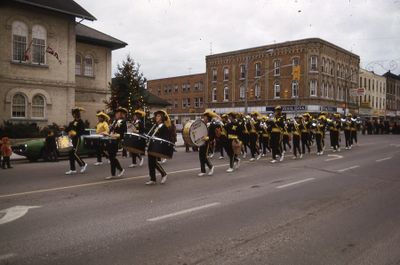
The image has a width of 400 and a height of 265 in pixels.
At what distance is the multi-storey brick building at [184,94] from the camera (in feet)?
229

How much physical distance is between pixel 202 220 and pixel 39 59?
23.5 meters

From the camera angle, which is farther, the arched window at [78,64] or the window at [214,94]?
the window at [214,94]

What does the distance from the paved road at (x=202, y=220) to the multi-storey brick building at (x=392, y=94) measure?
3071 inches

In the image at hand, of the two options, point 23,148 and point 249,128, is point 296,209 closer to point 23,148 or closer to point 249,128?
point 249,128

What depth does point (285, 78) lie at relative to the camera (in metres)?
55.7

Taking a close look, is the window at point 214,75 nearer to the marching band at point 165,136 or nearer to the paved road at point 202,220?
the marching band at point 165,136

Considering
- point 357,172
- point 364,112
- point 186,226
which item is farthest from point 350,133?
point 364,112

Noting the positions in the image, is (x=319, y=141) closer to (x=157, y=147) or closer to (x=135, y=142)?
(x=157, y=147)

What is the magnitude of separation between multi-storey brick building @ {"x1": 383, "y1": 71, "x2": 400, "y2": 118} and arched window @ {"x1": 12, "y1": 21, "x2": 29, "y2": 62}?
73157mm

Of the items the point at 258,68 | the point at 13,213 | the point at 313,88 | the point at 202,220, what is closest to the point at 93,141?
the point at 13,213

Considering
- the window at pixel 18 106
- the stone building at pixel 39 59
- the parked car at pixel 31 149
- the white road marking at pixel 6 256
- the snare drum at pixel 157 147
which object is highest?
the stone building at pixel 39 59

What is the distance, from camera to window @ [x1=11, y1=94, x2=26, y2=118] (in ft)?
84.2

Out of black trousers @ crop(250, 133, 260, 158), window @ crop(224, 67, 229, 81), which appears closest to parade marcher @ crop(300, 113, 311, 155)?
black trousers @ crop(250, 133, 260, 158)

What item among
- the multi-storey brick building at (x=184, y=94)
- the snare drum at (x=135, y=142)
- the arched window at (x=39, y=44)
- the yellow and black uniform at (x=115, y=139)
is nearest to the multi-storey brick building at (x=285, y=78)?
the multi-storey brick building at (x=184, y=94)
